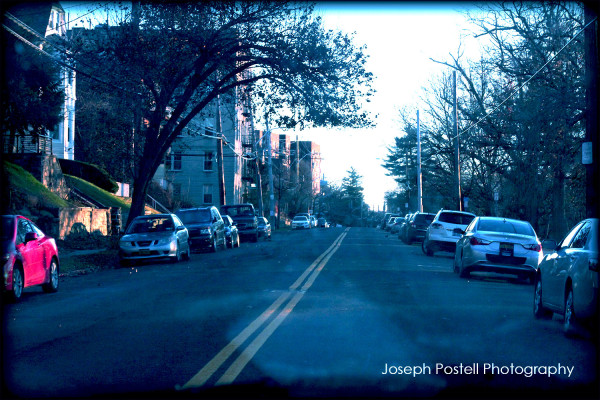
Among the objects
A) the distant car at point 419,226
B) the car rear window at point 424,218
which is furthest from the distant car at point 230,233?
the car rear window at point 424,218

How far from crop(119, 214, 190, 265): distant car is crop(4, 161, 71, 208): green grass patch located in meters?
8.42

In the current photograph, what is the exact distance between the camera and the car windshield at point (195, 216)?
1169 inches

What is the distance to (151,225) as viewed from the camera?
2423 cm

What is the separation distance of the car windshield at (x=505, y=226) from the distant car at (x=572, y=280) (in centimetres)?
630

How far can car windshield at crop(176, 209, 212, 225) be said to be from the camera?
97.5 ft

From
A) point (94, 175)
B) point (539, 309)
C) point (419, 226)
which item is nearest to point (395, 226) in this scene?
point (419, 226)

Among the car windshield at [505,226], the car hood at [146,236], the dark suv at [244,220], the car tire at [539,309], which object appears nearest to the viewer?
the car tire at [539,309]

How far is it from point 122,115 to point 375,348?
26.0m

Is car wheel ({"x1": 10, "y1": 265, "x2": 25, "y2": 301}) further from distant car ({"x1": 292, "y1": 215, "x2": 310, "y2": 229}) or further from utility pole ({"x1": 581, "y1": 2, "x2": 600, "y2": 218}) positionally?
distant car ({"x1": 292, "y1": 215, "x2": 310, "y2": 229})

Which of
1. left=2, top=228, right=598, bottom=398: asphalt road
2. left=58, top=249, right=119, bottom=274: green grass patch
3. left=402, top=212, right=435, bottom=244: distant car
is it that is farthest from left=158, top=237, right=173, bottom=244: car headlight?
left=402, top=212, right=435, bottom=244: distant car

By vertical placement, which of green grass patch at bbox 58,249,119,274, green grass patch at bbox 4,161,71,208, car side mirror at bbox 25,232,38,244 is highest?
green grass patch at bbox 4,161,71,208

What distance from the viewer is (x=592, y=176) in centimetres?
1608

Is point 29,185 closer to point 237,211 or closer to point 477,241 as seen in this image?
point 237,211

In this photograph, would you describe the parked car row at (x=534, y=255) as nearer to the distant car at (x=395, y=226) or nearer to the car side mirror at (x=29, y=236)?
the car side mirror at (x=29, y=236)
